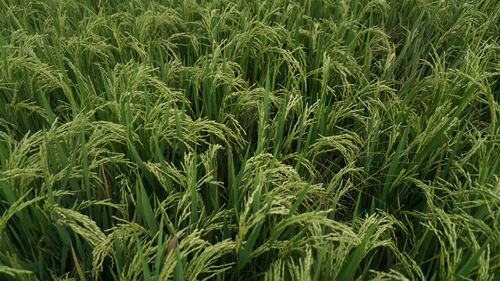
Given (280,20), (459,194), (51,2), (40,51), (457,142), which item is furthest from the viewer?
(51,2)

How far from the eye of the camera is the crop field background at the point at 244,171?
40.5 inches

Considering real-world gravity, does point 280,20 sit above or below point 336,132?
above

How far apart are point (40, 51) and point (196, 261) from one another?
4.76 feet

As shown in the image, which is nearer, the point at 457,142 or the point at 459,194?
the point at 459,194

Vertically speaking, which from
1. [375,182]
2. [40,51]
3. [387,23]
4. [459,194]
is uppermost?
[40,51]

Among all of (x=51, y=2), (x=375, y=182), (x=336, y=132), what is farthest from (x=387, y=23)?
(x=51, y=2)

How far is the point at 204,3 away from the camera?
2273 millimetres

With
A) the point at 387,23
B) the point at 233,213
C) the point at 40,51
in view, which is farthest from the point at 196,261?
the point at 387,23

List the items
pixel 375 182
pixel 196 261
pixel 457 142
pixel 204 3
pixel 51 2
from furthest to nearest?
pixel 51 2, pixel 204 3, pixel 375 182, pixel 457 142, pixel 196 261

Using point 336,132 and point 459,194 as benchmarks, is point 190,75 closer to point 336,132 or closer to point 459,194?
point 336,132

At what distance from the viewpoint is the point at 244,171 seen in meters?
1.17

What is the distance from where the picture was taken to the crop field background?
1.03m

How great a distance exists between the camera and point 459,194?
1.17m

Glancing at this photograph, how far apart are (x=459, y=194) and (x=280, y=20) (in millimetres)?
1338
